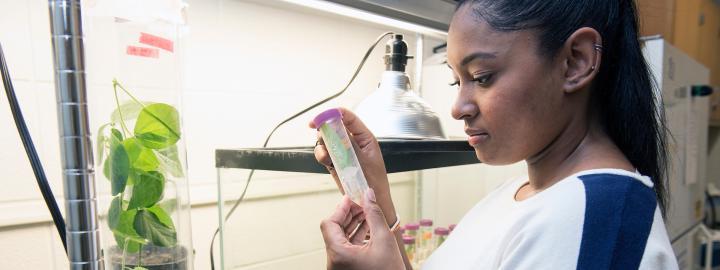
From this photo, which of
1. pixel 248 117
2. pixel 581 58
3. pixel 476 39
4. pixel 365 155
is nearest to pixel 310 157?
pixel 365 155

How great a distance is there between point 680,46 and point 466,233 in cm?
181

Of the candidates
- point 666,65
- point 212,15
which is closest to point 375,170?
point 212,15

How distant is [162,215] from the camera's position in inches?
19.4

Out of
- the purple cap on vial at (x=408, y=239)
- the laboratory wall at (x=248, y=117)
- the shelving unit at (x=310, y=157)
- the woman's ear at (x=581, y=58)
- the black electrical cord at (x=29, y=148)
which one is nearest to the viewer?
the black electrical cord at (x=29, y=148)

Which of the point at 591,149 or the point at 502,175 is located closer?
the point at 591,149

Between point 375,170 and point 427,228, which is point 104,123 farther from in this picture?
point 427,228

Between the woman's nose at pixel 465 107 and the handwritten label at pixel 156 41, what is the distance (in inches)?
15.6

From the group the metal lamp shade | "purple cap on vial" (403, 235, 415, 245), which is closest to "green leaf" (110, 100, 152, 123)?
the metal lamp shade

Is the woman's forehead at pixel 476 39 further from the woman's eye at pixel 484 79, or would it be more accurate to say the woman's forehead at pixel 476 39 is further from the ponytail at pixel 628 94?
the ponytail at pixel 628 94

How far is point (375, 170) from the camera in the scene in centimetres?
66

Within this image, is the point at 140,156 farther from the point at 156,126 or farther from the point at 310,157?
the point at 310,157

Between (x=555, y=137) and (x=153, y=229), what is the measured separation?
54 centimetres

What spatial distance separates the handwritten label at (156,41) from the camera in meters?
0.49

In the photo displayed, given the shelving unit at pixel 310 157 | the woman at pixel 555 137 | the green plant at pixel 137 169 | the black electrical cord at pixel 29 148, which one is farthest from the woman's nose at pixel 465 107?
the black electrical cord at pixel 29 148
